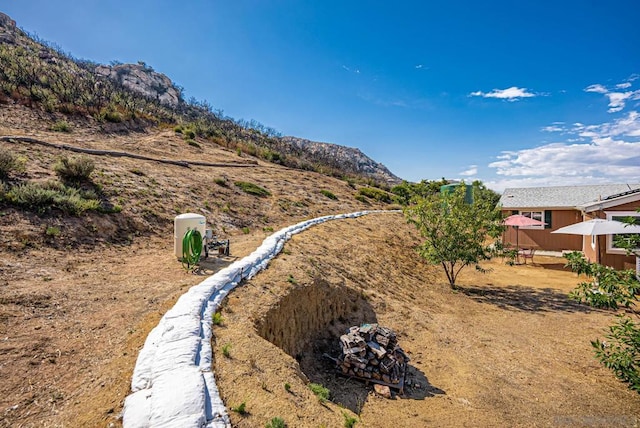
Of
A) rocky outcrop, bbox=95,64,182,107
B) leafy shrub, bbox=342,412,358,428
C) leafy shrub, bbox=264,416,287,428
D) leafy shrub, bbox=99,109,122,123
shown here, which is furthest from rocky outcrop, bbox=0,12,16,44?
leafy shrub, bbox=342,412,358,428

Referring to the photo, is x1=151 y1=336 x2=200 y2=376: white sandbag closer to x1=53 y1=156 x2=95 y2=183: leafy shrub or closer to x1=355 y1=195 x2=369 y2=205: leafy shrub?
x1=53 y1=156 x2=95 y2=183: leafy shrub

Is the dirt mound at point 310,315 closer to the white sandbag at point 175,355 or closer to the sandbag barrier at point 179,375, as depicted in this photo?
the sandbag barrier at point 179,375

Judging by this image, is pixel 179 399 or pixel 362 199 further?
pixel 362 199

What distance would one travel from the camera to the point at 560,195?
20.9m

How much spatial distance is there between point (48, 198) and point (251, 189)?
1171 centimetres

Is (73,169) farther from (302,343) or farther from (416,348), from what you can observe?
(416,348)

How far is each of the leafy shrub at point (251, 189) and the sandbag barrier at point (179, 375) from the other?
14822 mm

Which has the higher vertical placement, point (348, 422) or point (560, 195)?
point (560, 195)

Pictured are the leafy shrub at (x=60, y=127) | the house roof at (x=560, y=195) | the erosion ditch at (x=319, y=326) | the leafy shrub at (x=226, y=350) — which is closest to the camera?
the leafy shrub at (x=226, y=350)

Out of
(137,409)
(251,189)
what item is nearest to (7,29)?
(251,189)

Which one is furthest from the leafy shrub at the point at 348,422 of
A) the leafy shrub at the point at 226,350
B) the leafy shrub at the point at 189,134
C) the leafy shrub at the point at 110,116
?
the leafy shrub at the point at 189,134

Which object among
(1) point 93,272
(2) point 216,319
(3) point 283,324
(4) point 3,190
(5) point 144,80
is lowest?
(3) point 283,324

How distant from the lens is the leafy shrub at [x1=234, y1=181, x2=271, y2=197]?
67.1ft

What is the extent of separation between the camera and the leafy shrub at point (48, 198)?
30.8 feet
